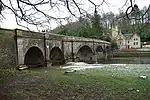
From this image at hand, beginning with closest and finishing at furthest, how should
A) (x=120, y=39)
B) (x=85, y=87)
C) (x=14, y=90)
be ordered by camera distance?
(x=14, y=90) → (x=85, y=87) → (x=120, y=39)

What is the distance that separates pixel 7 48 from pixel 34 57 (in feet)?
27.1

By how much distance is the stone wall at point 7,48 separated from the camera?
830 inches

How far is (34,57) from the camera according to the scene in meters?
30.1

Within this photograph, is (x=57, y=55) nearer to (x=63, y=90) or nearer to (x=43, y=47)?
(x=43, y=47)

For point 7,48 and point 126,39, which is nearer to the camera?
point 7,48

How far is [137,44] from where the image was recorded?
86.2 meters

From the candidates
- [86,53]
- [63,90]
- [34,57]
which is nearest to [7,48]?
[34,57]

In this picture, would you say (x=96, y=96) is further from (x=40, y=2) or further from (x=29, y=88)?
(x=40, y=2)

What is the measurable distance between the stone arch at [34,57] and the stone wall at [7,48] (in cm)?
613

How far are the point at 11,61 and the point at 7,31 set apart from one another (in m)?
2.38

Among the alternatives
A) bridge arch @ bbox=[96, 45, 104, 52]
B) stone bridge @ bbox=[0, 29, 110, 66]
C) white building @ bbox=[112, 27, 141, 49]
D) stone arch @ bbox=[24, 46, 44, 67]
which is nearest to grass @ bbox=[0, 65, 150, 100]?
stone bridge @ bbox=[0, 29, 110, 66]

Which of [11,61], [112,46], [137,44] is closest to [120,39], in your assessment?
[137,44]

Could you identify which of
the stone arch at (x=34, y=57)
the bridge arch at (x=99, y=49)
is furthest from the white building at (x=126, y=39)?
the stone arch at (x=34, y=57)

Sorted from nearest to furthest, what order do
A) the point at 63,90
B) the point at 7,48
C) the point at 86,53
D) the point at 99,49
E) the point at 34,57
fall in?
the point at 63,90, the point at 7,48, the point at 34,57, the point at 86,53, the point at 99,49
